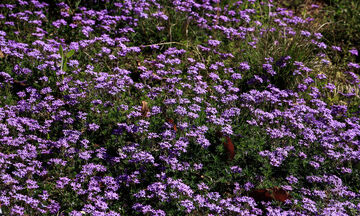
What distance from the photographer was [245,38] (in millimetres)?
7504

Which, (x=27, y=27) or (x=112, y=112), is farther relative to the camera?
(x=27, y=27)

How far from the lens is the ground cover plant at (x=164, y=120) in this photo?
4445mm

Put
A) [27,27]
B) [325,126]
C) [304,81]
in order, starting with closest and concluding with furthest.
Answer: [325,126]
[304,81]
[27,27]

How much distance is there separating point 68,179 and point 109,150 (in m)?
0.86

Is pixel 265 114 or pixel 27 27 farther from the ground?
pixel 27 27

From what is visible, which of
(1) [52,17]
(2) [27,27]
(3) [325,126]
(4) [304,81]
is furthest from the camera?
(1) [52,17]

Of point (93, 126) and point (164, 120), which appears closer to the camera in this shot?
point (93, 126)

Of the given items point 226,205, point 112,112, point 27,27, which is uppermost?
point 27,27

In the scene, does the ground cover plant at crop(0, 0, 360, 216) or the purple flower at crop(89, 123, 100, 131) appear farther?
the purple flower at crop(89, 123, 100, 131)

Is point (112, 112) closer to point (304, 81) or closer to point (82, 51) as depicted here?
point (82, 51)

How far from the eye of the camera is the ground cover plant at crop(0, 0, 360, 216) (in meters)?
4.45

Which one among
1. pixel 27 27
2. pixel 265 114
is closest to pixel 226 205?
pixel 265 114

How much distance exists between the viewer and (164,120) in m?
5.43

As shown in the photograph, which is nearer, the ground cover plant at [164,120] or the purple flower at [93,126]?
the ground cover plant at [164,120]
